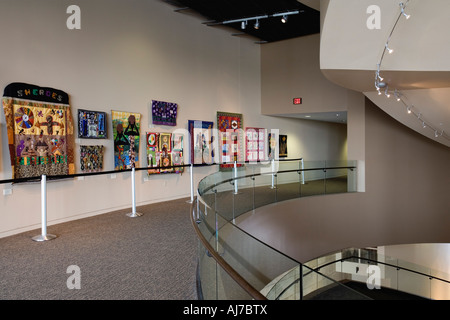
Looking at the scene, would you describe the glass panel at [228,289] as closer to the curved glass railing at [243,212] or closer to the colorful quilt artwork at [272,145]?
the curved glass railing at [243,212]

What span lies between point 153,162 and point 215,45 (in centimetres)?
429

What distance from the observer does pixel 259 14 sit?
896 centimetres

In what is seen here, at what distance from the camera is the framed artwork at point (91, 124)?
21.2ft

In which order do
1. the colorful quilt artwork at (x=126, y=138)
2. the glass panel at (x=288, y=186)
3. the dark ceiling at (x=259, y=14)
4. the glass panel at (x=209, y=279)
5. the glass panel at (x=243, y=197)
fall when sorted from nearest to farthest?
1. the glass panel at (x=209, y=279)
2. the glass panel at (x=243, y=197)
3. the colorful quilt artwork at (x=126, y=138)
4. the dark ceiling at (x=259, y=14)
5. the glass panel at (x=288, y=186)

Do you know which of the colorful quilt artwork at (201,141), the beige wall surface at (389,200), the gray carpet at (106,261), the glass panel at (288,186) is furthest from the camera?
the beige wall surface at (389,200)

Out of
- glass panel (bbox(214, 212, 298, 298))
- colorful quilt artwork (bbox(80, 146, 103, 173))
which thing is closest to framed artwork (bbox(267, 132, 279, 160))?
colorful quilt artwork (bbox(80, 146, 103, 173))

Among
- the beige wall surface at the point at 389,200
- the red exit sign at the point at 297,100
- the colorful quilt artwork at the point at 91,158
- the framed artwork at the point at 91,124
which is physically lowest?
the beige wall surface at the point at 389,200

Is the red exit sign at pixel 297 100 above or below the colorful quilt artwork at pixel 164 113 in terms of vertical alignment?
above

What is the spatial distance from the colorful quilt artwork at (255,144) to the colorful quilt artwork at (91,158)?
5.42 m

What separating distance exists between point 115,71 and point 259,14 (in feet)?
14.0

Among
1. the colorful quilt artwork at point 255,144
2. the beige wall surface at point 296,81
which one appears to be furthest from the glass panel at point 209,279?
the beige wall surface at point 296,81

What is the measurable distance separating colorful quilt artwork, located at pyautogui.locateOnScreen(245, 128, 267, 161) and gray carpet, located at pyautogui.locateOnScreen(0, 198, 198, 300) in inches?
215

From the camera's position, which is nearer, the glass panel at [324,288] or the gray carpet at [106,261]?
the glass panel at [324,288]

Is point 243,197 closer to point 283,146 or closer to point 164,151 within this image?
point 164,151
